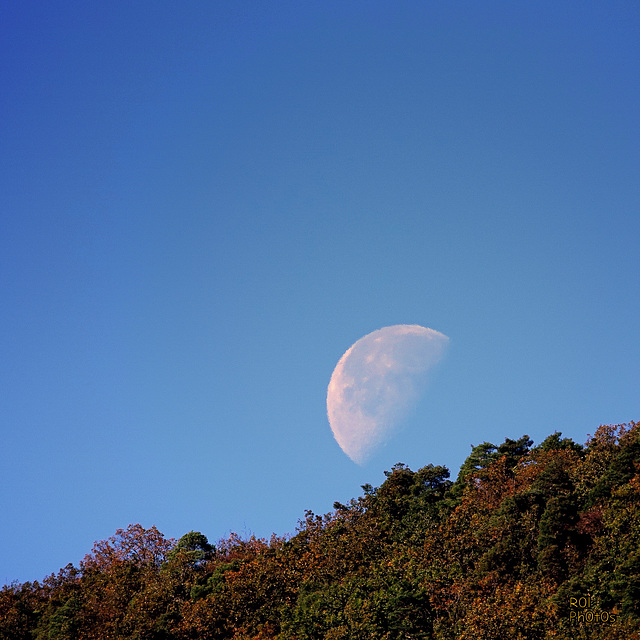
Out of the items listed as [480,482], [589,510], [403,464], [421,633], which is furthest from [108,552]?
[589,510]

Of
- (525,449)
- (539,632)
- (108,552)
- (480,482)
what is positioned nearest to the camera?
(539,632)

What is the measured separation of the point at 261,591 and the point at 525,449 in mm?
36257

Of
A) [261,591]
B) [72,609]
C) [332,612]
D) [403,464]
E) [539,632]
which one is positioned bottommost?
[539,632]

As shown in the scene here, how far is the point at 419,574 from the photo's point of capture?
42219 mm

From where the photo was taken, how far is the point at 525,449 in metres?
71.2

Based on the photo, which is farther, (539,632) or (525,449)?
(525,449)

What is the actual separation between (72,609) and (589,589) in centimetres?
3598

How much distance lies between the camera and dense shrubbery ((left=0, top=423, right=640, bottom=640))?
3616cm

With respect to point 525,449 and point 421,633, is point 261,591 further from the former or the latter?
point 525,449

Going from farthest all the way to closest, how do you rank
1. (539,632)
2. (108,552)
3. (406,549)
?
(108,552) → (406,549) → (539,632)

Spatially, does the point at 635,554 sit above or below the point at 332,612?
below

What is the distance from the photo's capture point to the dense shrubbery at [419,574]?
119ft

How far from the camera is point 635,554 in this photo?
36562 millimetres

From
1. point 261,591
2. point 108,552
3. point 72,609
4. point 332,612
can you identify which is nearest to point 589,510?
point 332,612
